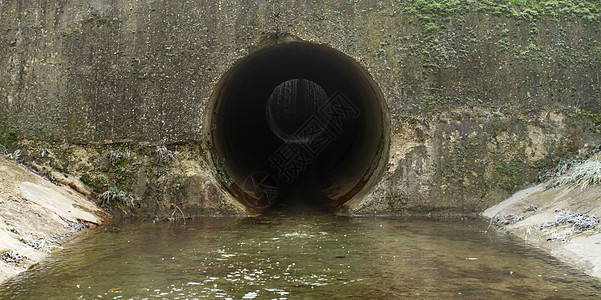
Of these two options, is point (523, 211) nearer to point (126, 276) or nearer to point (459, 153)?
point (459, 153)

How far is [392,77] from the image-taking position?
24.9 ft

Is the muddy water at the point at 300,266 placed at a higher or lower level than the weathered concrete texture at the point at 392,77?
lower

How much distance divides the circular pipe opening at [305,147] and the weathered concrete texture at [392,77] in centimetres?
43

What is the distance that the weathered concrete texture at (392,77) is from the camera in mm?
7539

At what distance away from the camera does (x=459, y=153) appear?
755cm

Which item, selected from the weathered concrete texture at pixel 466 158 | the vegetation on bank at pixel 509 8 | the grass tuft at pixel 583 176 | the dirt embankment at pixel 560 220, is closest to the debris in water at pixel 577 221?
the dirt embankment at pixel 560 220

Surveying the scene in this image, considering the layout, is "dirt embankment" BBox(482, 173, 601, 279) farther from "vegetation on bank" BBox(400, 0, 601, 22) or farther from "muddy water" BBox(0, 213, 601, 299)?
"vegetation on bank" BBox(400, 0, 601, 22)

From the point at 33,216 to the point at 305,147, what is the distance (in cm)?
1372

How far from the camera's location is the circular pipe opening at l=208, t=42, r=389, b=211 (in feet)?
27.0

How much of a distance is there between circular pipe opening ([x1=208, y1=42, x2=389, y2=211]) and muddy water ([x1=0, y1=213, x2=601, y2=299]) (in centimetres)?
217

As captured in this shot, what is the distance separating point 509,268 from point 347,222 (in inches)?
115

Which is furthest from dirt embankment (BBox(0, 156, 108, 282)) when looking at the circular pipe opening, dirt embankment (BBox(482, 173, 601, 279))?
dirt embankment (BBox(482, 173, 601, 279))

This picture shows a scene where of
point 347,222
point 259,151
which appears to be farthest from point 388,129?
point 259,151

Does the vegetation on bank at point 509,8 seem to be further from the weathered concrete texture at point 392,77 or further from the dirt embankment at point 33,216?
the dirt embankment at point 33,216
